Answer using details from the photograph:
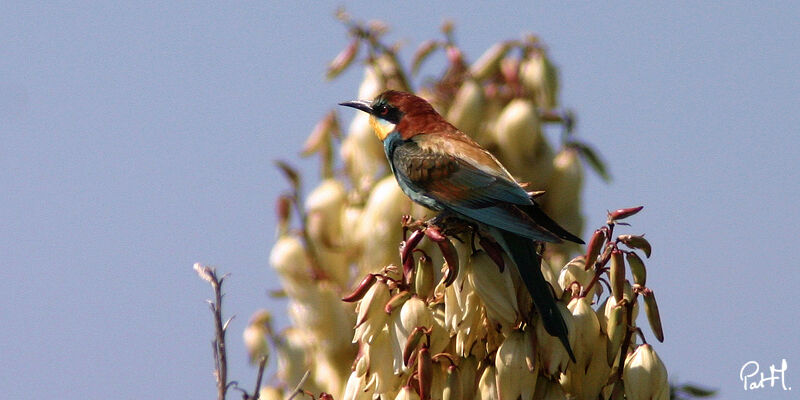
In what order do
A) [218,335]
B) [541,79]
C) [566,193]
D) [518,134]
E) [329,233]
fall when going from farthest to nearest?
1. [541,79]
2. [566,193]
3. [518,134]
4. [329,233]
5. [218,335]

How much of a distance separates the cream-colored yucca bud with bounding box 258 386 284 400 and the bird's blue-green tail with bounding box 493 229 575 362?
181 cm

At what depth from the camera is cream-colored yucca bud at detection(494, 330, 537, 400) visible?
299 centimetres

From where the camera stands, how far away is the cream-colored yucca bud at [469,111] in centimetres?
558

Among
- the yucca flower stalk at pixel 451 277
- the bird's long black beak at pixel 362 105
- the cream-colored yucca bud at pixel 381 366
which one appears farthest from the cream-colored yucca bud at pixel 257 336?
the cream-colored yucca bud at pixel 381 366

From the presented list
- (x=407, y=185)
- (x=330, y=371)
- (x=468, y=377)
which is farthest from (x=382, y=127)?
(x=468, y=377)

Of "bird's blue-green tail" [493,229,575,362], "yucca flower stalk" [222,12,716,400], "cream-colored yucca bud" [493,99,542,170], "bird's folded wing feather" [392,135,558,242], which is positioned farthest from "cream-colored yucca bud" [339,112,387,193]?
"bird's blue-green tail" [493,229,575,362]

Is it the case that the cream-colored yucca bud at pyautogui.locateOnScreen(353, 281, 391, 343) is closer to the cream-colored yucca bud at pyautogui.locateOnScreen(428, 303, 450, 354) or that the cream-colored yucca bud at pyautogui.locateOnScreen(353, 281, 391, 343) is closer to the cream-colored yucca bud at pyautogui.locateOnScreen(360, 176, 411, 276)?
the cream-colored yucca bud at pyautogui.locateOnScreen(428, 303, 450, 354)

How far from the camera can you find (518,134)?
218 inches

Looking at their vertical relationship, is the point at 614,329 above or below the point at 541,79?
below

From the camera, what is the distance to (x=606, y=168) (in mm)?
5820

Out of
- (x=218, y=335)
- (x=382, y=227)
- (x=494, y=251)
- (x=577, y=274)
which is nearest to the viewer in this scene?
(x=218, y=335)

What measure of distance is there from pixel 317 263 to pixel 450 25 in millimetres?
1446

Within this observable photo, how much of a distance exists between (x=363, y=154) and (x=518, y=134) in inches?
26.8

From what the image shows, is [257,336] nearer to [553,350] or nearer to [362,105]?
[362,105]
